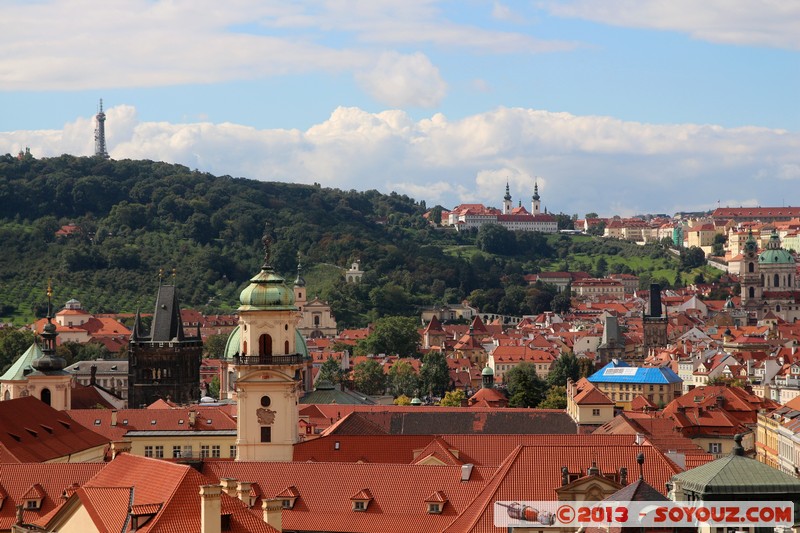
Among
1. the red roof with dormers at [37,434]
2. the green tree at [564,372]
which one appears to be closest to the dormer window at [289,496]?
the red roof with dormers at [37,434]

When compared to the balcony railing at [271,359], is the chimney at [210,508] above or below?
below

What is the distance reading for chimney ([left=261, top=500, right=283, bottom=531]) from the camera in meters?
43.8

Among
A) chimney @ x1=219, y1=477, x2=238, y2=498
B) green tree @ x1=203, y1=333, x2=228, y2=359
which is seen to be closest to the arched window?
chimney @ x1=219, y1=477, x2=238, y2=498

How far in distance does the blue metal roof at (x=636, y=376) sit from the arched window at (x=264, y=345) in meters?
70.3

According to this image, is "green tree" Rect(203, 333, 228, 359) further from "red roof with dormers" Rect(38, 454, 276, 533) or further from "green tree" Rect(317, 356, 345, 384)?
"red roof with dormers" Rect(38, 454, 276, 533)

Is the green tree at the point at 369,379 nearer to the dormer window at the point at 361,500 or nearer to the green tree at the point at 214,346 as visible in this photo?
the green tree at the point at 214,346

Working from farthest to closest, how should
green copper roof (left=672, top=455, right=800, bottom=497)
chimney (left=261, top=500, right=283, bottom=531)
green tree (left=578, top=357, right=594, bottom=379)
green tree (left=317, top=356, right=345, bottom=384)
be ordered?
green tree (left=578, top=357, right=594, bottom=379)
green tree (left=317, top=356, right=345, bottom=384)
chimney (left=261, top=500, right=283, bottom=531)
green copper roof (left=672, top=455, right=800, bottom=497)

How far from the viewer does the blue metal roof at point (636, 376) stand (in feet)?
422

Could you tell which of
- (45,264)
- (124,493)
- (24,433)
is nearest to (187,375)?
(24,433)

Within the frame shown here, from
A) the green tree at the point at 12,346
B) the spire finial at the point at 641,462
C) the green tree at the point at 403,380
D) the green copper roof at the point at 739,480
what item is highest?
the green copper roof at the point at 739,480

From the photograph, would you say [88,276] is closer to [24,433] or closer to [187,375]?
[187,375]

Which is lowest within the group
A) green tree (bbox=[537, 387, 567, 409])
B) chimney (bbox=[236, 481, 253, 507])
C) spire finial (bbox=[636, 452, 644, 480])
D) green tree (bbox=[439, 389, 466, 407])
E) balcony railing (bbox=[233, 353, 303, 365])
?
green tree (bbox=[439, 389, 466, 407])

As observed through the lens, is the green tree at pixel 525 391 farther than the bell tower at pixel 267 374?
Yes

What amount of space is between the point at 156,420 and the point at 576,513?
45.3m
